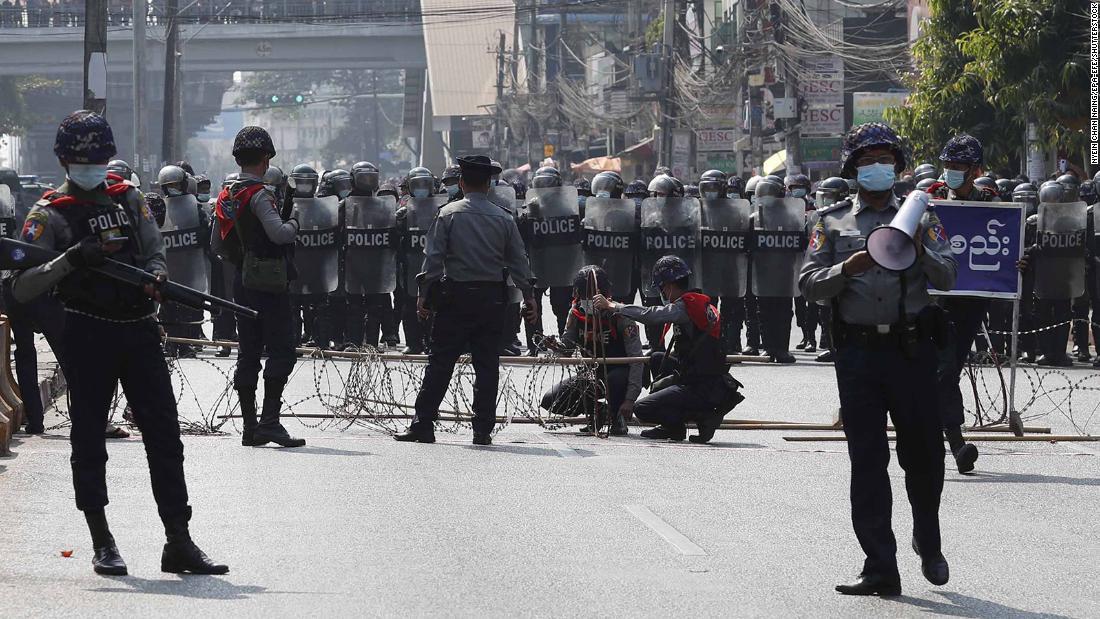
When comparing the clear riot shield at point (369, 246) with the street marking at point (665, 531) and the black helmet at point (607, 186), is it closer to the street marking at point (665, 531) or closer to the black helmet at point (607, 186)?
the black helmet at point (607, 186)

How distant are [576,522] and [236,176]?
4.11 metres

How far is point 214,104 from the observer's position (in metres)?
153

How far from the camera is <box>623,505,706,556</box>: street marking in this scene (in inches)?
330

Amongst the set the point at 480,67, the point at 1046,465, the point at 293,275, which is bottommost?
the point at 1046,465

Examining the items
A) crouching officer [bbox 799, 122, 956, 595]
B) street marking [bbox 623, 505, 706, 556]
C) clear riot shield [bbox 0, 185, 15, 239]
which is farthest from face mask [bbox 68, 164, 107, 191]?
clear riot shield [bbox 0, 185, 15, 239]

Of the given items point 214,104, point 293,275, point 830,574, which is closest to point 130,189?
point 830,574

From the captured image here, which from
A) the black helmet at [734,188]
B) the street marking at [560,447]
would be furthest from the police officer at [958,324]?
the black helmet at [734,188]

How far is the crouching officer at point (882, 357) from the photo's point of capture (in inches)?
293

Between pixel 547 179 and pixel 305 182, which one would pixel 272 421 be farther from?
pixel 305 182

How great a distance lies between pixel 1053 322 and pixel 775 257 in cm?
295

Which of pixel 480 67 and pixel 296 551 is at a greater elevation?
pixel 480 67

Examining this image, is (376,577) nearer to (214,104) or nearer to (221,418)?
(221,418)

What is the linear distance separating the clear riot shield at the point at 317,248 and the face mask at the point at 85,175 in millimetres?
12853

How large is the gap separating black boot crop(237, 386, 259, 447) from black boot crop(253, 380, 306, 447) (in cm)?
5
